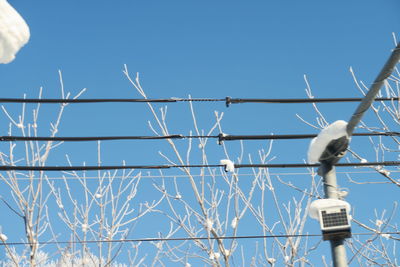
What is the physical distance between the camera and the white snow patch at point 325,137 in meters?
4.50

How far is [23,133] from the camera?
991 centimetres

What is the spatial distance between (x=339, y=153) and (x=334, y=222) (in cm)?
70

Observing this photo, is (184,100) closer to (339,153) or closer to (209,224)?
(339,153)

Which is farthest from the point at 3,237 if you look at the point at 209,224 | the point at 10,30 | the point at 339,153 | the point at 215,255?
the point at 10,30

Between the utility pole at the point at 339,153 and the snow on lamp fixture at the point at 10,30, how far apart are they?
9.51 feet

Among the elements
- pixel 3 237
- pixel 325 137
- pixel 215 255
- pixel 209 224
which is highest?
pixel 209 224

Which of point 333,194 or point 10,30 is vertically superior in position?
point 333,194

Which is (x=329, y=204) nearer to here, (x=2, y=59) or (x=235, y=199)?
(x=2, y=59)

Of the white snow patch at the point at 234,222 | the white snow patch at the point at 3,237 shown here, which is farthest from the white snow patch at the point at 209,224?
the white snow patch at the point at 3,237

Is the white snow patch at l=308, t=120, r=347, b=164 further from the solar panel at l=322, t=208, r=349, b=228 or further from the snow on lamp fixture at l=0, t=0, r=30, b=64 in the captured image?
the snow on lamp fixture at l=0, t=0, r=30, b=64

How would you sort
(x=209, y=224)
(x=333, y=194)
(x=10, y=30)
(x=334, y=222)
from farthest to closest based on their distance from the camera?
(x=209, y=224) → (x=333, y=194) → (x=334, y=222) → (x=10, y=30)

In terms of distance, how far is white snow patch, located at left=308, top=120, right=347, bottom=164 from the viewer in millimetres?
4500

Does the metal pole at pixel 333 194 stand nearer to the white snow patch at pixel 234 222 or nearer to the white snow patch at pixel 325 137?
the white snow patch at pixel 325 137

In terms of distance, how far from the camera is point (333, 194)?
177 inches
